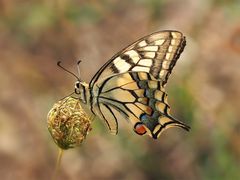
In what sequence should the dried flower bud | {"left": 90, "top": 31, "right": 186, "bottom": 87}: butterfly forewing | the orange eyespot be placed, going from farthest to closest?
{"left": 90, "top": 31, "right": 186, "bottom": 87}: butterfly forewing → the orange eyespot → the dried flower bud

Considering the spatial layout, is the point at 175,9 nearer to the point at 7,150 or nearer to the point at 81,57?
the point at 81,57

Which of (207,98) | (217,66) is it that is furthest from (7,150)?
(217,66)

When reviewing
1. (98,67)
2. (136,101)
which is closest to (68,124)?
(136,101)

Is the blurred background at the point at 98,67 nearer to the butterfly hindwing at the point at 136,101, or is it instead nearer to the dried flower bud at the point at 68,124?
the butterfly hindwing at the point at 136,101

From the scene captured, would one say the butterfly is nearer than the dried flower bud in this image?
No

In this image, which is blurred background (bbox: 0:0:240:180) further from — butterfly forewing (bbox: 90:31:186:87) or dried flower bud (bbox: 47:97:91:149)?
dried flower bud (bbox: 47:97:91:149)

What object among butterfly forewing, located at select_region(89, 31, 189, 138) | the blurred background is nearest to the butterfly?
butterfly forewing, located at select_region(89, 31, 189, 138)

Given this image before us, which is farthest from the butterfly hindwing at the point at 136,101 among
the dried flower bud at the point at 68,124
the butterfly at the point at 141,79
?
the dried flower bud at the point at 68,124
